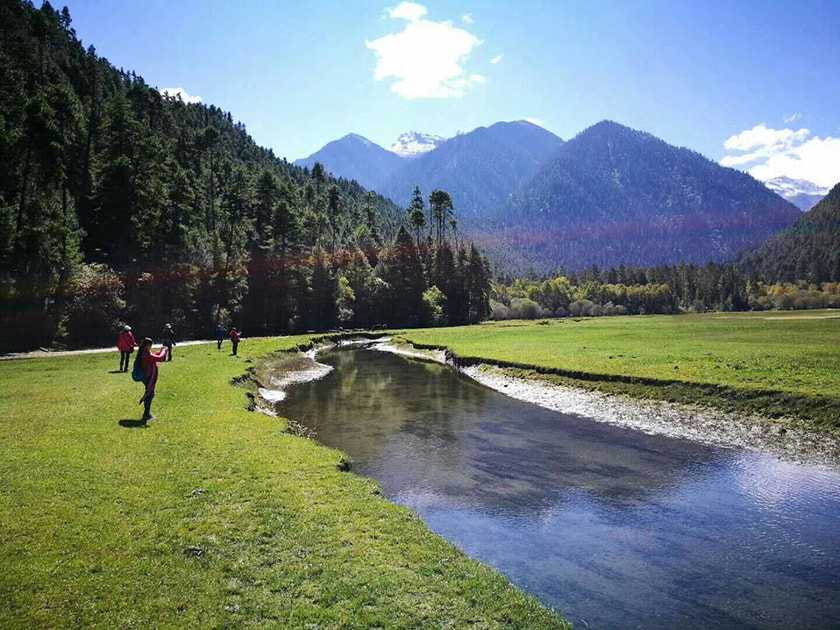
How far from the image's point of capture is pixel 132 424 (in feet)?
75.8

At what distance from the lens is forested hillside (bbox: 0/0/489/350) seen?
66500mm

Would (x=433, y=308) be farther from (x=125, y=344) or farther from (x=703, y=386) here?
(x=703, y=386)

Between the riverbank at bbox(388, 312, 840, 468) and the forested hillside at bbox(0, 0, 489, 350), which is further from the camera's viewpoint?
the forested hillside at bbox(0, 0, 489, 350)

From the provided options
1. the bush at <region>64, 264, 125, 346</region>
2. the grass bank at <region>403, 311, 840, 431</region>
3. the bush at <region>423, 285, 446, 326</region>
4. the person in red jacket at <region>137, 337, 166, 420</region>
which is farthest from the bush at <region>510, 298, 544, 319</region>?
the person in red jacket at <region>137, 337, 166, 420</region>

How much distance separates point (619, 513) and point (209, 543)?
14515mm

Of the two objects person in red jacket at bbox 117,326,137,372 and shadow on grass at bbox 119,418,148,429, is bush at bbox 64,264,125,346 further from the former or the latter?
shadow on grass at bbox 119,418,148,429

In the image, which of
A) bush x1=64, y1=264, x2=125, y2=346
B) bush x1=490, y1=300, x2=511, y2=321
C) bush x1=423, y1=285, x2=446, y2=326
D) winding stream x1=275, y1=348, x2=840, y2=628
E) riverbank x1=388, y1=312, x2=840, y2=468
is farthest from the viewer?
bush x1=490, y1=300, x2=511, y2=321

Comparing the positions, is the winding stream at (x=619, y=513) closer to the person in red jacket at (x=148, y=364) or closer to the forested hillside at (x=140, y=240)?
the person in red jacket at (x=148, y=364)

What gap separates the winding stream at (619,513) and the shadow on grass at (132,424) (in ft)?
32.0

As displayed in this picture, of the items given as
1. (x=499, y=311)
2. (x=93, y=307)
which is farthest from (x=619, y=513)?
(x=499, y=311)

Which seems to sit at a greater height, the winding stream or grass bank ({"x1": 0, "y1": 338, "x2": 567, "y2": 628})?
grass bank ({"x1": 0, "y1": 338, "x2": 567, "y2": 628})

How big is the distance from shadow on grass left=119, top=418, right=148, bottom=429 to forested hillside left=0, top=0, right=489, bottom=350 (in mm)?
51891

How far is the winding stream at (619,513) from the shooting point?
12859mm

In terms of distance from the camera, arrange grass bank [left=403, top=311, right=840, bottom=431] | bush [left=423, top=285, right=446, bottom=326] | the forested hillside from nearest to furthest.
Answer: grass bank [left=403, top=311, right=840, bottom=431] → the forested hillside → bush [left=423, top=285, right=446, bottom=326]
